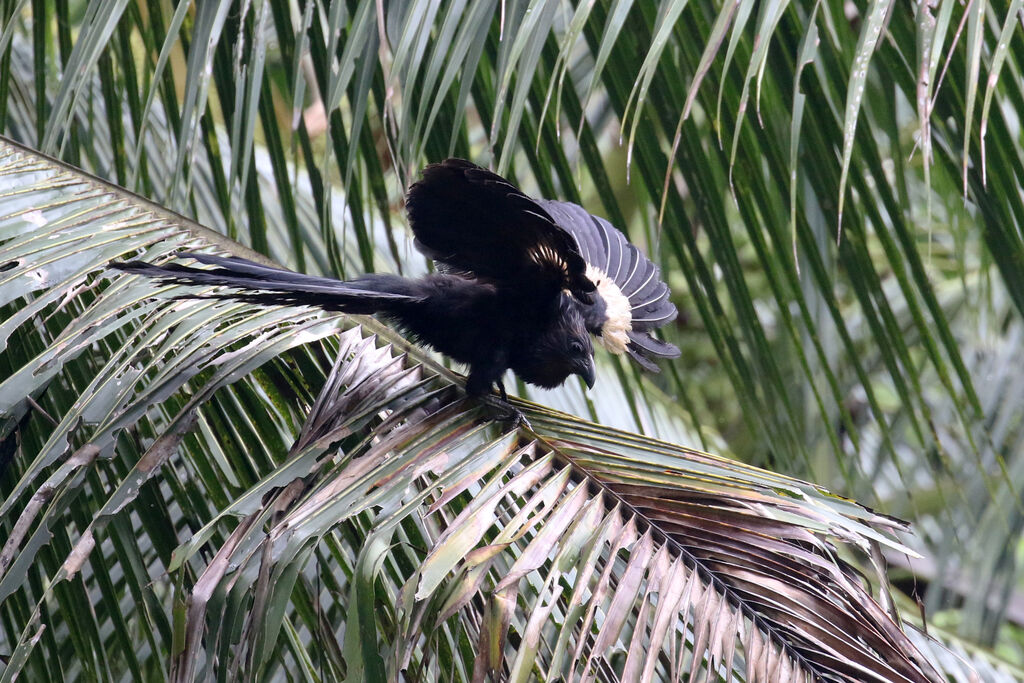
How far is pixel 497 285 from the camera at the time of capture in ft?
6.83

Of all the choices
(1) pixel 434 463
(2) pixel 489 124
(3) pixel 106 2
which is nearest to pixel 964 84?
(2) pixel 489 124

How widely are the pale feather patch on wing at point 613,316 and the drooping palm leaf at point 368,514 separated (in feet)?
1.73

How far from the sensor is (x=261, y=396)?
1817 mm

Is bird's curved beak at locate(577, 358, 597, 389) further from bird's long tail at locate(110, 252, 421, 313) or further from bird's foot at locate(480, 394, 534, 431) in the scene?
bird's long tail at locate(110, 252, 421, 313)

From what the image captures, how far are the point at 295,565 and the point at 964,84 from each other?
57.7 inches

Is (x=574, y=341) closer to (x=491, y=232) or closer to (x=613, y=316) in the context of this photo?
(x=613, y=316)

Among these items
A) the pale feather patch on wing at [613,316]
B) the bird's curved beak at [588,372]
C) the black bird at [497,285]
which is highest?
the black bird at [497,285]

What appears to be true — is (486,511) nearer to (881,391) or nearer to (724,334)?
(724,334)

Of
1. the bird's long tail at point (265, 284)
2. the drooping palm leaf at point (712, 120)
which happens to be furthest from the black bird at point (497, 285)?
the drooping palm leaf at point (712, 120)

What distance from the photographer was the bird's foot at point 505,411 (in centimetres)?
173

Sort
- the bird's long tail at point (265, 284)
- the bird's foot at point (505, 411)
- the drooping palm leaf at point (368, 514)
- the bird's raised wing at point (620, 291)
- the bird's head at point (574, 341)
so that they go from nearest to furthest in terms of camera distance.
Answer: the drooping palm leaf at point (368, 514)
the bird's long tail at point (265, 284)
the bird's foot at point (505, 411)
the bird's head at point (574, 341)
the bird's raised wing at point (620, 291)

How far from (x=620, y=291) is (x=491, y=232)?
0.79m

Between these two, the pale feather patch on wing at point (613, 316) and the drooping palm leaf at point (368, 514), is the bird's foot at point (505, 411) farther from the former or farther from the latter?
the pale feather patch on wing at point (613, 316)

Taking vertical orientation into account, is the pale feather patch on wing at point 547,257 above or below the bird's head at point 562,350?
above
